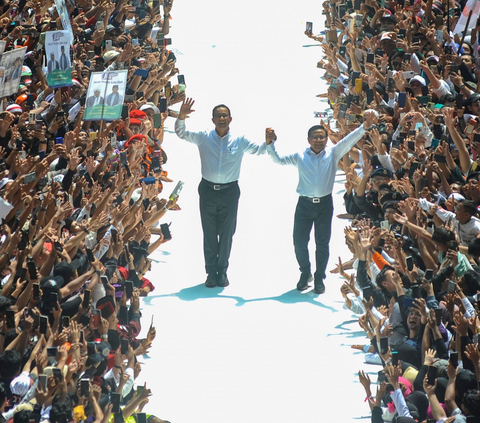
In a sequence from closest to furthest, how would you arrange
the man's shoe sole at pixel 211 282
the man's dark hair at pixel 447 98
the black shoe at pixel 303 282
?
the black shoe at pixel 303 282, the man's shoe sole at pixel 211 282, the man's dark hair at pixel 447 98

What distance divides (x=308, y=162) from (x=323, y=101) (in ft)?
21.0

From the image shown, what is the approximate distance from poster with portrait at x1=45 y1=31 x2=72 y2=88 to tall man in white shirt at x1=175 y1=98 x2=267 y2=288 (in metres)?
1.33

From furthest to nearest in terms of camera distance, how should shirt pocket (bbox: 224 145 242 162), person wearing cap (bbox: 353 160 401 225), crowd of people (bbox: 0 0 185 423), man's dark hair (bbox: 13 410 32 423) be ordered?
shirt pocket (bbox: 224 145 242 162), person wearing cap (bbox: 353 160 401 225), crowd of people (bbox: 0 0 185 423), man's dark hair (bbox: 13 410 32 423)

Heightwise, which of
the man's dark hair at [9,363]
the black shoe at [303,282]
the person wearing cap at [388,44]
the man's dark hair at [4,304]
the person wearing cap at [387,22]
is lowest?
the man's dark hair at [9,363]

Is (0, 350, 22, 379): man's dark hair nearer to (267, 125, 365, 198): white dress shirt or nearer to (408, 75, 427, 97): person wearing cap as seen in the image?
(267, 125, 365, 198): white dress shirt

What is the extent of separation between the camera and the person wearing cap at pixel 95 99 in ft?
33.6

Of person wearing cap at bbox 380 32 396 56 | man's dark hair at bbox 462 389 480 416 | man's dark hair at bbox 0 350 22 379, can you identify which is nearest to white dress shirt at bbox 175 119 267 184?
person wearing cap at bbox 380 32 396 56

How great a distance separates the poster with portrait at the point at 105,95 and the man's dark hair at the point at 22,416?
173 inches

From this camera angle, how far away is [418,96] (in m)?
11.2

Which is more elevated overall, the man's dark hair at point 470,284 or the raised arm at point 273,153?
the raised arm at point 273,153

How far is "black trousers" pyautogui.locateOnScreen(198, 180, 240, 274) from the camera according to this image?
10.2 metres

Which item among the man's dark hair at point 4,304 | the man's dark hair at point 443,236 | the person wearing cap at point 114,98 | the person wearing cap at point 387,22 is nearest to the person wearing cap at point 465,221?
the man's dark hair at point 443,236

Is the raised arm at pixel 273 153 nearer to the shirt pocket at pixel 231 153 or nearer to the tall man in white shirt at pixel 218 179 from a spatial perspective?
the tall man in white shirt at pixel 218 179

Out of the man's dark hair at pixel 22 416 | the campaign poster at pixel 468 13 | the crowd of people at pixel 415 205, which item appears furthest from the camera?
the campaign poster at pixel 468 13
